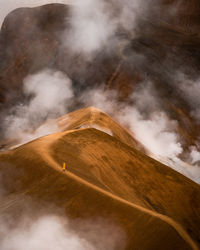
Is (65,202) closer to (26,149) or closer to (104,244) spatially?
(104,244)

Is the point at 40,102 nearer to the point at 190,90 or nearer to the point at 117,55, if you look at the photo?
the point at 117,55

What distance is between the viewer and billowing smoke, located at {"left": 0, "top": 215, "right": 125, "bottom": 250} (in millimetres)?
6879

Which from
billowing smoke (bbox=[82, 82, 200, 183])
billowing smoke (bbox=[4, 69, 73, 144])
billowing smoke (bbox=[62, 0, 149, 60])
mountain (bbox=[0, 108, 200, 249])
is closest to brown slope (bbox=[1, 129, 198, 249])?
mountain (bbox=[0, 108, 200, 249])

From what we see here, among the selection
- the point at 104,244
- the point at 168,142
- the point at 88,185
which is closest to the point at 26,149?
the point at 88,185

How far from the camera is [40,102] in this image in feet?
113

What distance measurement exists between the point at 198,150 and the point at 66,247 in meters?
23.2

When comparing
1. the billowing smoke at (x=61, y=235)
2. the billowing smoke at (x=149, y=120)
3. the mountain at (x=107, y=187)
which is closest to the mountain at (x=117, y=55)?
the billowing smoke at (x=149, y=120)

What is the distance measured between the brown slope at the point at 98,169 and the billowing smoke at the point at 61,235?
0.33 metres

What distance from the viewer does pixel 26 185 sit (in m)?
9.19

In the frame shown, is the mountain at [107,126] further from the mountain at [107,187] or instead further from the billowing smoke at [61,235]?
the billowing smoke at [61,235]

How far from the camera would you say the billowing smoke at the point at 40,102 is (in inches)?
1265

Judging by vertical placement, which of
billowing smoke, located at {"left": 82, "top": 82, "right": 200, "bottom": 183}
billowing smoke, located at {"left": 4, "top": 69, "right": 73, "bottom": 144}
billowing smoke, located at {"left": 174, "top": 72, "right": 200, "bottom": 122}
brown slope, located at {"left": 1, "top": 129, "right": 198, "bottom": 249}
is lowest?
billowing smoke, located at {"left": 4, "top": 69, "right": 73, "bottom": 144}

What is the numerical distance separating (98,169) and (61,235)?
4173 millimetres

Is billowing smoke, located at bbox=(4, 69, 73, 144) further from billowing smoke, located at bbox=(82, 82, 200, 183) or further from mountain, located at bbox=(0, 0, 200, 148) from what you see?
billowing smoke, located at bbox=(82, 82, 200, 183)
